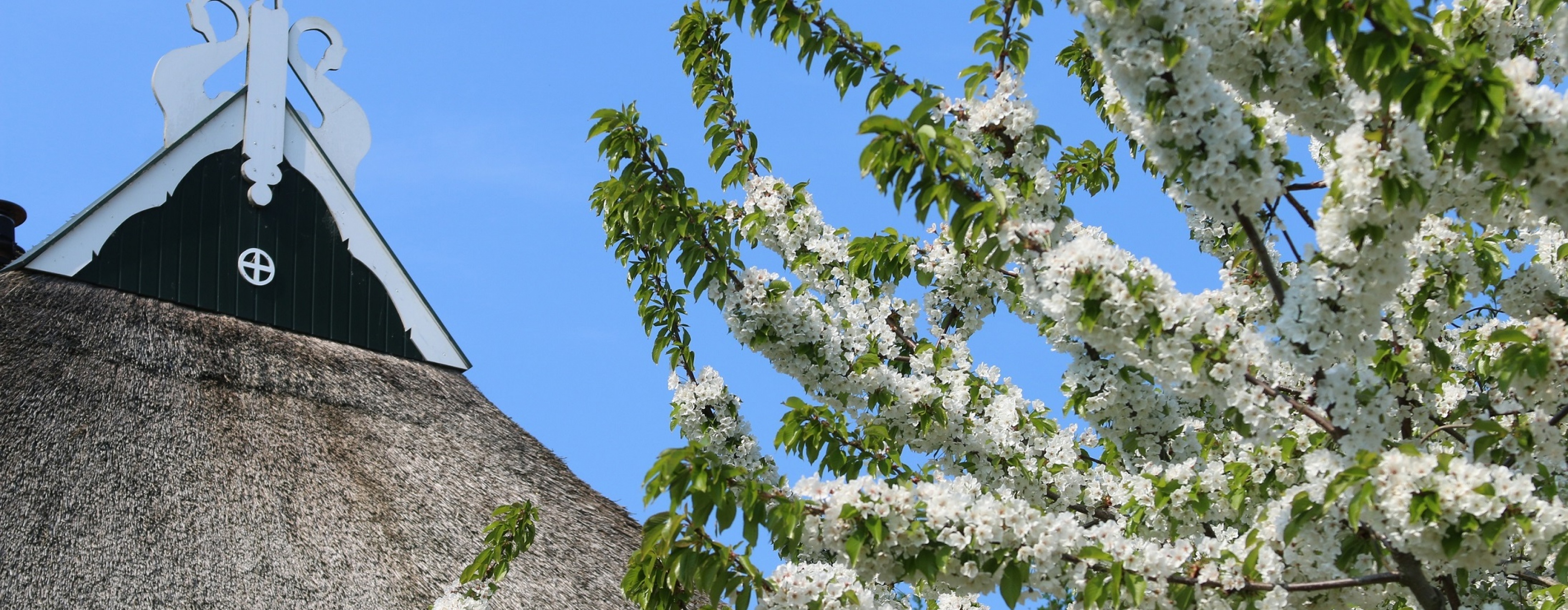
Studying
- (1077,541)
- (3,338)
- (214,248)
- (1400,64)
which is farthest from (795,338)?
(214,248)

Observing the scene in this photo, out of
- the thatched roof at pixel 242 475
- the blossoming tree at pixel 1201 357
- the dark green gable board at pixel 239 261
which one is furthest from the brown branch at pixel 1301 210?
the dark green gable board at pixel 239 261

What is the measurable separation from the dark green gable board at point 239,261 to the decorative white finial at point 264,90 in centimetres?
18

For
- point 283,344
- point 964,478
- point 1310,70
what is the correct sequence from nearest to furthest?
1. point 1310,70
2. point 964,478
3. point 283,344

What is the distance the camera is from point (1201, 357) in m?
3.17

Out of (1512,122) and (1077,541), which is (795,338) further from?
(1512,122)

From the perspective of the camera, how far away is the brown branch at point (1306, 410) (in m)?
3.28

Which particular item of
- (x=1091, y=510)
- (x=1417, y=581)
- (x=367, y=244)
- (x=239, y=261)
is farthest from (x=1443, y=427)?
(x=367, y=244)

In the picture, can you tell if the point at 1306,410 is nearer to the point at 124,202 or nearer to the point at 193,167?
the point at 124,202

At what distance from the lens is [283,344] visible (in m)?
10.3

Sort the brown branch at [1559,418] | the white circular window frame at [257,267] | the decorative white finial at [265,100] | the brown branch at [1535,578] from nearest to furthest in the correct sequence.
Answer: the brown branch at [1559,418], the brown branch at [1535,578], the white circular window frame at [257,267], the decorative white finial at [265,100]

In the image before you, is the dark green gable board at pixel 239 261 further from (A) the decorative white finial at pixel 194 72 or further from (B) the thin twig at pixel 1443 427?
(B) the thin twig at pixel 1443 427

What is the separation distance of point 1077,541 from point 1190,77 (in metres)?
1.13

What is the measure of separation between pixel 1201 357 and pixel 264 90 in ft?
32.1

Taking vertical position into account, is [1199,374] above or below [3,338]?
below
